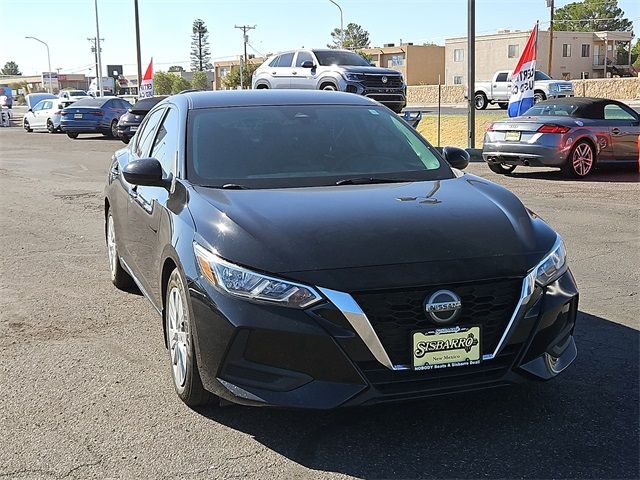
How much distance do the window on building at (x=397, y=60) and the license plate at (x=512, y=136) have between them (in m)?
80.5

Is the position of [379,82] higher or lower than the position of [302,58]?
lower

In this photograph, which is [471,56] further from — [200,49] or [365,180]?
[200,49]

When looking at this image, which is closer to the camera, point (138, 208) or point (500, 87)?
point (138, 208)

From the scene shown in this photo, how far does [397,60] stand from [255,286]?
301ft

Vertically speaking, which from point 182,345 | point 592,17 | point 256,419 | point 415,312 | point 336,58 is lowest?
point 256,419

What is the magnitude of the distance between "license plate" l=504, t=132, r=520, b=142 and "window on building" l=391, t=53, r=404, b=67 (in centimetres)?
8045

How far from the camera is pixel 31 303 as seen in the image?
606 cm

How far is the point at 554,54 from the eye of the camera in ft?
251

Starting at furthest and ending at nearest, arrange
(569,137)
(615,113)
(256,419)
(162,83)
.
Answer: (162,83)
(615,113)
(569,137)
(256,419)

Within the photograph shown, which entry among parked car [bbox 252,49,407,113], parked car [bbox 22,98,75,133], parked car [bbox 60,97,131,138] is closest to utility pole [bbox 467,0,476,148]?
parked car [bbox 252,49,407,113]

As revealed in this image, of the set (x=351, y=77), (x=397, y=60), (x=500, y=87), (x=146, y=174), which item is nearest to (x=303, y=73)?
(x=351, y=77)

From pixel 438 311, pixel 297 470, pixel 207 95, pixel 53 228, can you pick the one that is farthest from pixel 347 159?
pixel 53 228

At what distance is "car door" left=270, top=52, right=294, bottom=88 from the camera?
22.6m

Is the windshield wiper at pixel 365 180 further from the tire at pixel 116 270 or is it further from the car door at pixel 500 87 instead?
the car door at pixel 500 87
